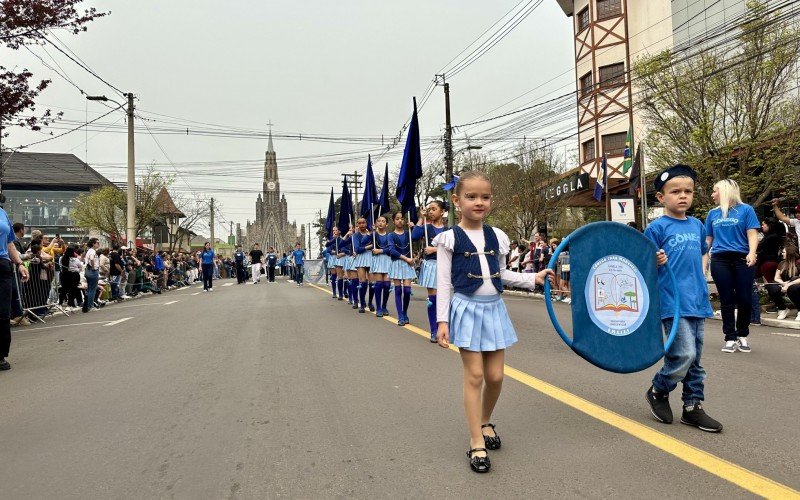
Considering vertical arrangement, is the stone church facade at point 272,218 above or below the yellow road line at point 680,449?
above

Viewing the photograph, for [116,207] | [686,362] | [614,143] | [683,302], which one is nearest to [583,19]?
[614,143]

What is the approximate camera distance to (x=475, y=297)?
348cm

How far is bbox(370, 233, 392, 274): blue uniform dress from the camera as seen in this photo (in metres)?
10.6

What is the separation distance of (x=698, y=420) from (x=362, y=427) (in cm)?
229

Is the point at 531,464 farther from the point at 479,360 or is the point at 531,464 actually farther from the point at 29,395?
the point at 29,395

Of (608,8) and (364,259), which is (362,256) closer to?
(364,259)


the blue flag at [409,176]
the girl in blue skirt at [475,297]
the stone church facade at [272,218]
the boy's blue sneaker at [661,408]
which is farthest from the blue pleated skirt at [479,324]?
the stone church facade at [272,218]

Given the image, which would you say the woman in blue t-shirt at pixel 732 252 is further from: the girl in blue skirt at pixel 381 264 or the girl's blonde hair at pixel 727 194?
the girl in blue skirt at pixel 381 264

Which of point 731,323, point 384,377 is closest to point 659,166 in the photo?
point 731,323

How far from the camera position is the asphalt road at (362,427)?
311cm

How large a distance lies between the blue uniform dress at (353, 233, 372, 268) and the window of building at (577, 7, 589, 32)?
75.2ft

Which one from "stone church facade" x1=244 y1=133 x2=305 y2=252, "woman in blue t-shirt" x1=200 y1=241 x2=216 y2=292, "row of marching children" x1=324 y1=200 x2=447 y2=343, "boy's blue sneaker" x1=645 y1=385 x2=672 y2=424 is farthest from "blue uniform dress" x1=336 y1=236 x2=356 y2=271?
"stone church facade" x1=244 y1=133 x2=305 y2=252

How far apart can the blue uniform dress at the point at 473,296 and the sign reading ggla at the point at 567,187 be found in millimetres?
22937

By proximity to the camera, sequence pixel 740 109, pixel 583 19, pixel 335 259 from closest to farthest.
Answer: pixel 740 109
pixel 335 259
pixel 583 19
